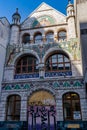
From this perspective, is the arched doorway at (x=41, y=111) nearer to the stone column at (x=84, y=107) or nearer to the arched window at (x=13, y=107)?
the arched window at (x=13, y=107)

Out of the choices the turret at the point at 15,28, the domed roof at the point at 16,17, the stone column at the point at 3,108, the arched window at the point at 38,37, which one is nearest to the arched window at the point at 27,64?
the arched window at the point at 38,37

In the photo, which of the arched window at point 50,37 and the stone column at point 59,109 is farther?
the arched window at point 50,37

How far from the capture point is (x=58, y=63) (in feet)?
43.6

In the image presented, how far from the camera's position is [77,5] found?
12562 millimetres

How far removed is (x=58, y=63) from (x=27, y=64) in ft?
8.83

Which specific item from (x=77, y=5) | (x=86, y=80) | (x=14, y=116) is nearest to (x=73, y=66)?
(x=86, y=80)

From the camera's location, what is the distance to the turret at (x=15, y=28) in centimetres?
1483

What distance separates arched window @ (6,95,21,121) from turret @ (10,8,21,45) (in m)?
5.08

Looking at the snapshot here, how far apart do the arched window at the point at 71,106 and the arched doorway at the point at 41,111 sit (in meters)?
0.87

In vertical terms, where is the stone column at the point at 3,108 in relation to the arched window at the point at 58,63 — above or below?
below

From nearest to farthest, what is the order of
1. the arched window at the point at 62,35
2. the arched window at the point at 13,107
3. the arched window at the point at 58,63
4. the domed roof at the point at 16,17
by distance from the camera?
the arched window at the point at 13,107 < the arched window at the point at 58,63 < the arched window at the point at 62,35 < the domed roof at the point at 16,17

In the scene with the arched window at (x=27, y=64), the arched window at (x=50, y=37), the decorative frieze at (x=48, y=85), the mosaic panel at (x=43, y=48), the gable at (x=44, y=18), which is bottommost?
the decorative frieze at (x=48, y=85)

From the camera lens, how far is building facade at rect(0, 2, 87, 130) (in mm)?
11534

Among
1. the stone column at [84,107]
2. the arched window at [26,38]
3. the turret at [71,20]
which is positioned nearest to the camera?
the stone column at [84,107]
